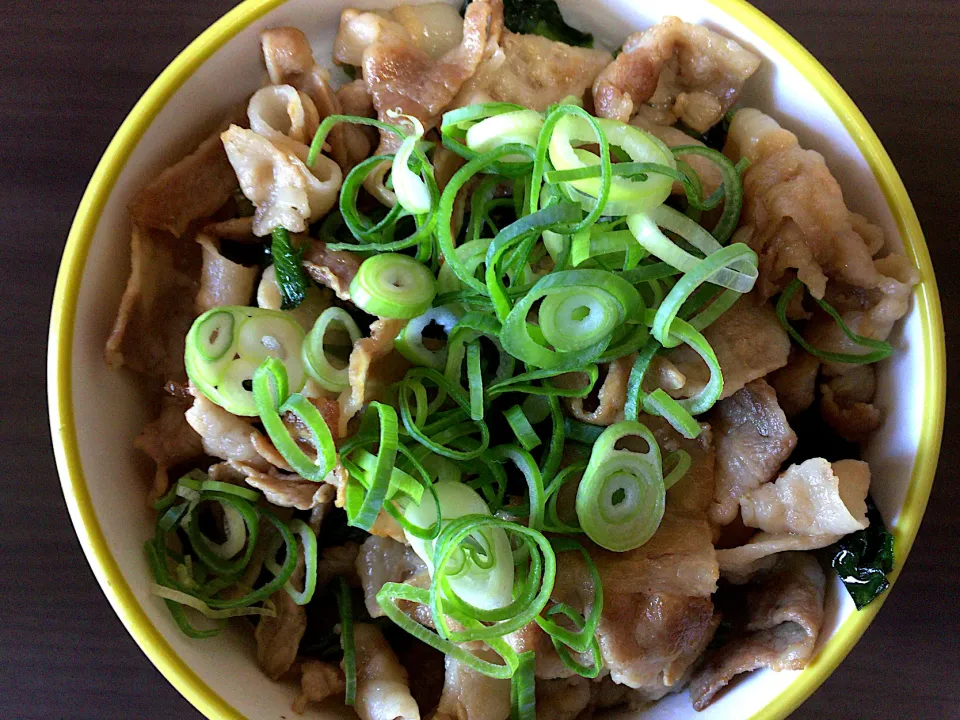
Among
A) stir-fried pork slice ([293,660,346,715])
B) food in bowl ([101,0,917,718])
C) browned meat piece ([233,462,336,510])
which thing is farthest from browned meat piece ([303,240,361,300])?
stir-fried pork slice ([293,660,346,715])

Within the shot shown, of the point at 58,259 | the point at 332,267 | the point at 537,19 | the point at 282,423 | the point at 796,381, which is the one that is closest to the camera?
the point at 282,423

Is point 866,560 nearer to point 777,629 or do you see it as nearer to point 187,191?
point 777,629

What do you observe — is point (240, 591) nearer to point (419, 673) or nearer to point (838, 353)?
point (419, 673)

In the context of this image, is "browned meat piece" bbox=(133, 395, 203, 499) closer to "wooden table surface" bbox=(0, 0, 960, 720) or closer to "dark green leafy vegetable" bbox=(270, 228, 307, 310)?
"dark green leafy vegetable" bbox=(270, 228, 307, 310)

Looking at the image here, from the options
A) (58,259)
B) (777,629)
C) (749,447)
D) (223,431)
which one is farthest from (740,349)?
(58,259)

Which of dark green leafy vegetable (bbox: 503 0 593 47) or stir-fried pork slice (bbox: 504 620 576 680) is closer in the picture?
stir-fried pork slice (bbox: 504 620 576 680)

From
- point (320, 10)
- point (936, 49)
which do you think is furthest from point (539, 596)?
point (936, 49)
